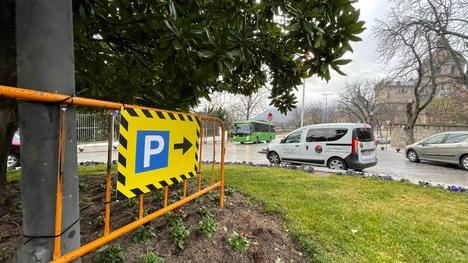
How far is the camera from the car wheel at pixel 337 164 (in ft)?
34.3

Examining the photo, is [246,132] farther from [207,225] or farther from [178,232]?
[178,232]

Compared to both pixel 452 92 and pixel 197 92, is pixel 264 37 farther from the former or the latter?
pixel 452 92

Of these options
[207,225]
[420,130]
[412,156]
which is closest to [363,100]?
[420,130]

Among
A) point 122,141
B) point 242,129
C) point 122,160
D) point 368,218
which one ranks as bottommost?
point 368,218

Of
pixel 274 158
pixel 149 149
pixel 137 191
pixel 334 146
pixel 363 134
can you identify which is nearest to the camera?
pixel 137 191

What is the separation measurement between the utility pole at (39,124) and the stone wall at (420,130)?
30.5m

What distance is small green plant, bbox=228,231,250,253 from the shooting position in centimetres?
289

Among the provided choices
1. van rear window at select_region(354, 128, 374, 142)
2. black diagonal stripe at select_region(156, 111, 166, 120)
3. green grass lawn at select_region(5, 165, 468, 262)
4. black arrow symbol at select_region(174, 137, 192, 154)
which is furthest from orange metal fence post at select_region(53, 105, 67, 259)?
van rear window at select_region(354, 128, 374, 142)

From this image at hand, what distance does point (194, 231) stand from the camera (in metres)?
3.11

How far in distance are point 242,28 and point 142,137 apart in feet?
4.64

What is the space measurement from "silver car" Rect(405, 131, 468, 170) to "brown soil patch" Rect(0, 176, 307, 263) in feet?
38.7

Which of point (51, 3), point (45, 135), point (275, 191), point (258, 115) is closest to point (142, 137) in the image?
point (45, 135)

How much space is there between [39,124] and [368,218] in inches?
173

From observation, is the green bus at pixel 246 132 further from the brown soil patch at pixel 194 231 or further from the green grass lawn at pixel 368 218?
the brown soil patch at pixel 194 231
